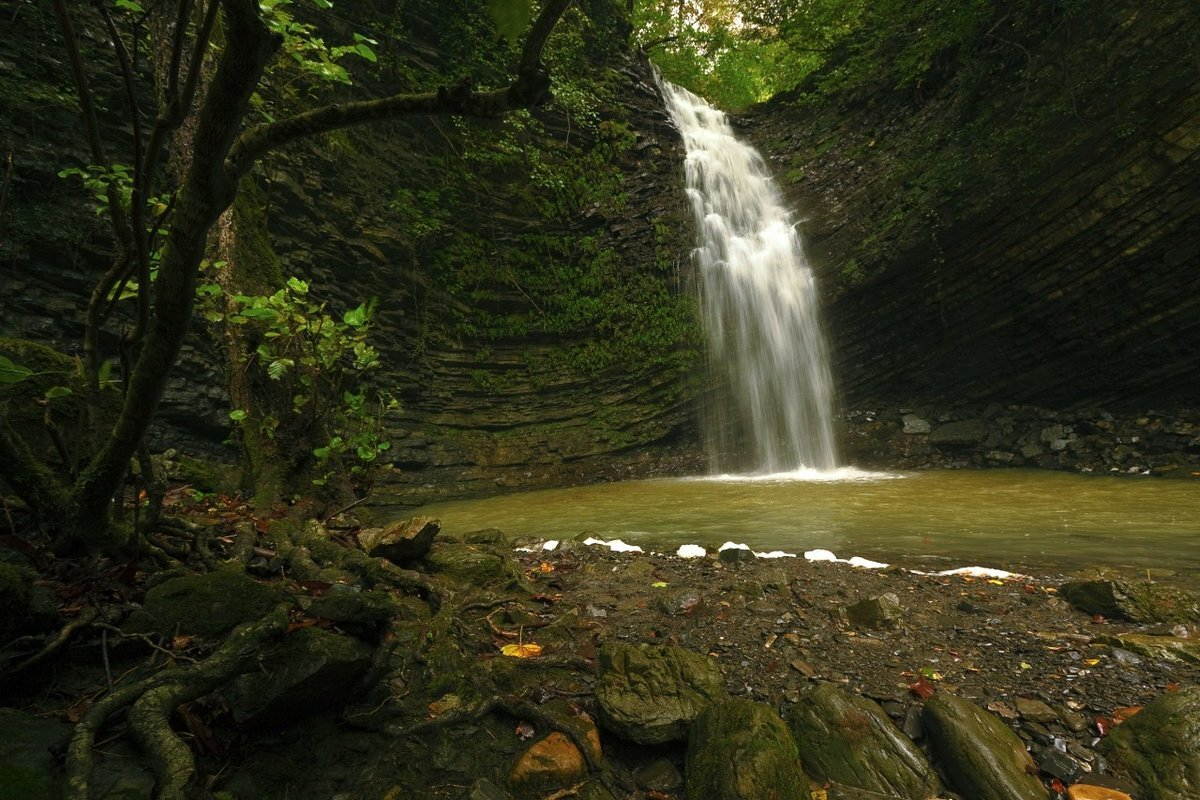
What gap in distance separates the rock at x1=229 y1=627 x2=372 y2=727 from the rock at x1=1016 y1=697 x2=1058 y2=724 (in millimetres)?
2598

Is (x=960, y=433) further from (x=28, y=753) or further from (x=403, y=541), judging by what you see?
(x=28, y=753)

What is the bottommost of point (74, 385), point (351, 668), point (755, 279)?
point (351, 668)

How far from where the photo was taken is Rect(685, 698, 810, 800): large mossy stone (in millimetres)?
1765

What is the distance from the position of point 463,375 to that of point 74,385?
8.66m

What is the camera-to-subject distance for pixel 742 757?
183cm

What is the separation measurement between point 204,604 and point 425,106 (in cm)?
203

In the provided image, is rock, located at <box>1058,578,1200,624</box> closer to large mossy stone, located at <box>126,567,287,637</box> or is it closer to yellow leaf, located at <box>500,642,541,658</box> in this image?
yellow leaf, located at <box>500,642,541,658</box>

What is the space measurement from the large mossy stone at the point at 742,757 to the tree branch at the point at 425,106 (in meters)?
2.12

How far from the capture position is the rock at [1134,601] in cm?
293

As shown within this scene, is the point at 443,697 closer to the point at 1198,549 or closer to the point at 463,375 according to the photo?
the point at 1198,549

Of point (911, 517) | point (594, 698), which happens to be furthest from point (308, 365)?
point (911, 517)

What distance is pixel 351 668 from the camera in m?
2.00

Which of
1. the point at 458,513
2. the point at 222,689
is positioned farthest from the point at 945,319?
the point at 222,689

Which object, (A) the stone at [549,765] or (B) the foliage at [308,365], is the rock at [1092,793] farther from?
(B) the foliage at [308,365]
